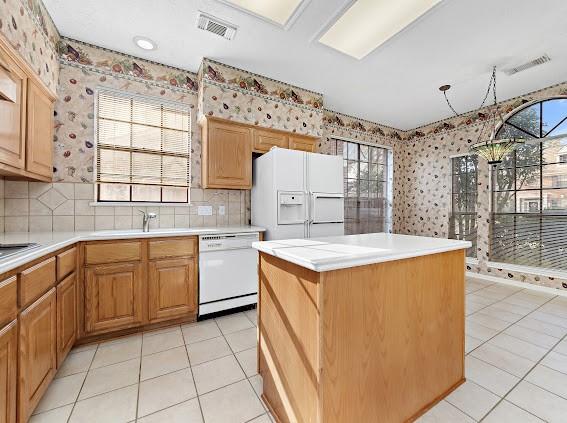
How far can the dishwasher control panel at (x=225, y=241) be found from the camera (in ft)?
8.52

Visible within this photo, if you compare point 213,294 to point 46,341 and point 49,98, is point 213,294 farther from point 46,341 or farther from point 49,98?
point 49,98

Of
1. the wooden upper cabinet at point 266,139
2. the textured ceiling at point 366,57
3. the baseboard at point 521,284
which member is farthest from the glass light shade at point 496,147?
the baseboard at point 521,284

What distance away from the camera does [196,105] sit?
3150 millimetres

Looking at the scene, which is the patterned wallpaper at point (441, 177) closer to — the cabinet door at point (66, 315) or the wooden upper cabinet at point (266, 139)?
the wooden upper cabinet at point (266, 139)

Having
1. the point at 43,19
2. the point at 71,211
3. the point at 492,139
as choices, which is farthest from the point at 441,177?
the point at 43,19

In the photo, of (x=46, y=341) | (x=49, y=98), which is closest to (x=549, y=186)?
(x=46, y=341)

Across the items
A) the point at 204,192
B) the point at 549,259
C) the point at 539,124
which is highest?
the point at 539,124

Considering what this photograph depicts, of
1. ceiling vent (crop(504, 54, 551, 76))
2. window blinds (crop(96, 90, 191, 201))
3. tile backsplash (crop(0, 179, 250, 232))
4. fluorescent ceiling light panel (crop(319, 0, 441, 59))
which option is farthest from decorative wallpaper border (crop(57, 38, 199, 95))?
ceiling vent (crop(504, 54, 551, 76))

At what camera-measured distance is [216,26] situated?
7.64 ft

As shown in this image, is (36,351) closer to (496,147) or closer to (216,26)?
(216,26)

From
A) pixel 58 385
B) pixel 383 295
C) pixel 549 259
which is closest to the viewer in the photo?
pixel 383 295

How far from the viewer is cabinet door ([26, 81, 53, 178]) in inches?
77.9

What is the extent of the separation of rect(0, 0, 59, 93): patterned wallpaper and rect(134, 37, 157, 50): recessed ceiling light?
2.27 ft

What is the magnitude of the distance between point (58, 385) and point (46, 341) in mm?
408
